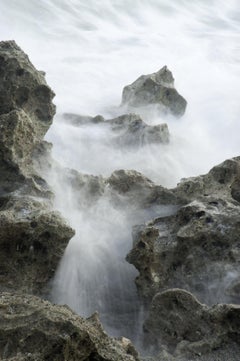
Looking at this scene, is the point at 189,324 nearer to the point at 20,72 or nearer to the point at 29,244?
the point at 29,244

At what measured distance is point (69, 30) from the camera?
1973 centimetres

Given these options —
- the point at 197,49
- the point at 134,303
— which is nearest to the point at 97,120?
the point at 134,303

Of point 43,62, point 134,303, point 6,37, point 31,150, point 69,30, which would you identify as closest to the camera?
point 134,303

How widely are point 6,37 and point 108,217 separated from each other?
12.9 m

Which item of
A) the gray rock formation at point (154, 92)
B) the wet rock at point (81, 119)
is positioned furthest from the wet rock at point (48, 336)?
the gray rock formation at point (154, 92)

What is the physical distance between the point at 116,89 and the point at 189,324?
10.2 m

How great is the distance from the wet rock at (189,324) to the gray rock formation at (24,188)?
110cm

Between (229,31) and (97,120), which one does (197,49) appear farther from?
(97,120)

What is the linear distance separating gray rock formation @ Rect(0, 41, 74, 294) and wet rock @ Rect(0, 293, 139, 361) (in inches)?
54.0

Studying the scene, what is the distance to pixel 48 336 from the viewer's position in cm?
291

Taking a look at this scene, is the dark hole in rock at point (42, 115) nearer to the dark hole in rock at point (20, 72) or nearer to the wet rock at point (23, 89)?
the wet rock at point (23, 89)

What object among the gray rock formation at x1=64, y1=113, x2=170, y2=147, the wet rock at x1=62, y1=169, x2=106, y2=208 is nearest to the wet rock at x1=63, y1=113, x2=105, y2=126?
the gray rock formation at x1=64, y1=113, x2=170, y2=147

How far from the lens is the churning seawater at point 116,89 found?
17.1ft

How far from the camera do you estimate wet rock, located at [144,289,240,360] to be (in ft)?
12.6
